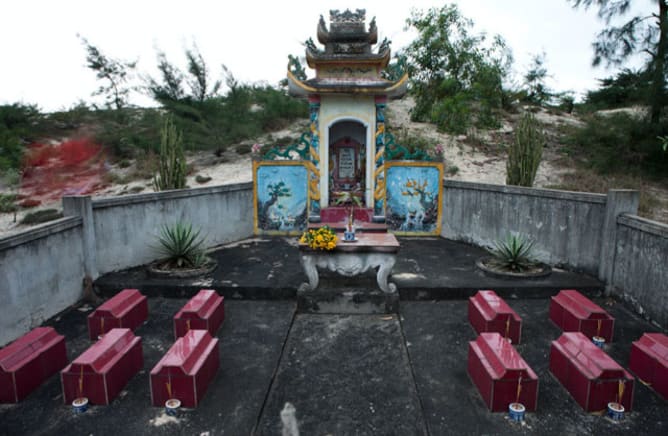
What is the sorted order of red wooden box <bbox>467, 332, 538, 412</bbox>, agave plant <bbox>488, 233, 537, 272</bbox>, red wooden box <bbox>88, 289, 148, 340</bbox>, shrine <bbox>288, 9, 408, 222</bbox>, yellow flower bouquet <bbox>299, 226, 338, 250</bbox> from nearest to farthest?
red wooden box <bbox>467, 332, 538, 412</bbox>, red wooden box <bbox>88, 289, 148, 340</bbox>, yellow flower bouquet <bbox>299, 226, 338, 250</bbox>, agave plant <bbox>488, 233, 537, 272</bbox>, shrine <bbox>288, 9, 408, 222</bbox>

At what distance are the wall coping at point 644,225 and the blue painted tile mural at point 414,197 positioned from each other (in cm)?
496

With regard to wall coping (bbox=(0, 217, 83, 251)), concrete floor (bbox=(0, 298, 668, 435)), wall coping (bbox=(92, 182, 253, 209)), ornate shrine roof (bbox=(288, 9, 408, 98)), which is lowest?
concrete floor (bbox=(0, 298, 668, 435))

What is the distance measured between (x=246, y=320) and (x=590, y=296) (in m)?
6.22

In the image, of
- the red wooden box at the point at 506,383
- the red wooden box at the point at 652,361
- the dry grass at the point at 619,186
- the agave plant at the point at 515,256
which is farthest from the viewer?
the dry grass at the point at 619,186

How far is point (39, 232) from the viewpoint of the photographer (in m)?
6.33

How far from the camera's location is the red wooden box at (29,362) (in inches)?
172

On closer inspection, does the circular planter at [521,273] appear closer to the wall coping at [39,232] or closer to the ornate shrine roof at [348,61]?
the ornate shrine roof at [348,61]

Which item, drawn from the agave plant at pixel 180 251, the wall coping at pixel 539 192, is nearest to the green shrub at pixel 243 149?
the wall coping at pixel 539 192

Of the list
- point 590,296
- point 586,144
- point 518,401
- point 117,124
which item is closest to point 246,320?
point 518,401

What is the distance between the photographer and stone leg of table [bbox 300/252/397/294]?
6.76 meters

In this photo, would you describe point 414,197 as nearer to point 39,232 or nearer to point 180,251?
point 180,251

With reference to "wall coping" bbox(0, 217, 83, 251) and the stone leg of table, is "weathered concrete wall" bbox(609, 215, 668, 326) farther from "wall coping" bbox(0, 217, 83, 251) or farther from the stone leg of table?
"wall coping" bbox(0, 217, 83, 251)

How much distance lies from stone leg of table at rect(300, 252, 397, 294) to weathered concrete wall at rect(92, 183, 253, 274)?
4.10m

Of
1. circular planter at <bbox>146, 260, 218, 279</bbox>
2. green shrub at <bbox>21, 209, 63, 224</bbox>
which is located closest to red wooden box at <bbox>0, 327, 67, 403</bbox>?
circular planter at <bbox>146, 260, 218, 279</bbox>
